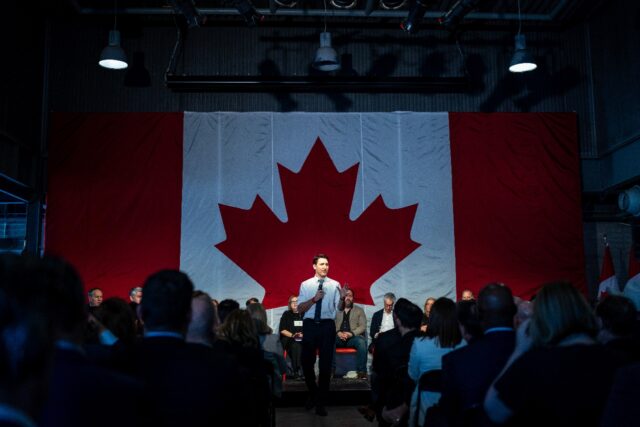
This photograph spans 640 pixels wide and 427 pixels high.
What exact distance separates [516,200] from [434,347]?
603 cm

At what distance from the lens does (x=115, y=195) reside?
26.8 feet

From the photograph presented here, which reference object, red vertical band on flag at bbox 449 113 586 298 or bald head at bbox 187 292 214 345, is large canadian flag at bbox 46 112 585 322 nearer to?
red vertical band on flag at bbox 449 113 586 298

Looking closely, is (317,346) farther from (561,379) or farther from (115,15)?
(115,15)

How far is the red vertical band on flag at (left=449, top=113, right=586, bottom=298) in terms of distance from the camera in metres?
8.25

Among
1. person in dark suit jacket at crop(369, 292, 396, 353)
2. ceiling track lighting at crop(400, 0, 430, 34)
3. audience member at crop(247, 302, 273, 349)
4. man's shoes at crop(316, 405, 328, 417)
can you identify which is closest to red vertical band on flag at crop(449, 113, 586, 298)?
person in dark suit jacket at crop(369, 292, 396, 353)

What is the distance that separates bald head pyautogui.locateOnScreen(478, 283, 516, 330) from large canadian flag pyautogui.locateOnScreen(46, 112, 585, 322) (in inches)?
223

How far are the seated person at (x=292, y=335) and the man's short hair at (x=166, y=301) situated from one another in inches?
230

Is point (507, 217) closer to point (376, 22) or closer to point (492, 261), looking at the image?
point (492, 261)

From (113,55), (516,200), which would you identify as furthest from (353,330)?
(113,55)

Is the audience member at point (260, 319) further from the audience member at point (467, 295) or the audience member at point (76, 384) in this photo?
the audience member at point (467, 295)

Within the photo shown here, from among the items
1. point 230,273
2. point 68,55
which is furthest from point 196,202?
point 68,55

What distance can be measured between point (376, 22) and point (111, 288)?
17.8 ft

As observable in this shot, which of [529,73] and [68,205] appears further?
[529,73]

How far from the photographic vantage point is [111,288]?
7.92 metres
